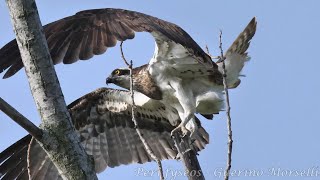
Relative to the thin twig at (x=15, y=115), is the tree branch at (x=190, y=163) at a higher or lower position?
lower

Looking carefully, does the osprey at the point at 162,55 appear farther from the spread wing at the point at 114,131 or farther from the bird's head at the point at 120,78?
the spread wing at the point at 114,131

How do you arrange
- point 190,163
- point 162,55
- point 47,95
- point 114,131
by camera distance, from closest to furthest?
point 47,95 < point 190,163 < point 162,55 < point 114,131

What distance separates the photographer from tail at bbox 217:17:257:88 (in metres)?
7.21

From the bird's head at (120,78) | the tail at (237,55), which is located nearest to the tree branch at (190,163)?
the tail at (237,55)

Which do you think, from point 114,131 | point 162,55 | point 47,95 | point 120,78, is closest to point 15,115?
point 47,95

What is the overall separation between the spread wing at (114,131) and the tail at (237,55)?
1015 mm

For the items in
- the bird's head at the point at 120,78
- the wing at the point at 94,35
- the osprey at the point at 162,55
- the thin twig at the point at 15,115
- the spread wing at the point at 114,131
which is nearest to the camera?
the thin twig at the point at 15,115

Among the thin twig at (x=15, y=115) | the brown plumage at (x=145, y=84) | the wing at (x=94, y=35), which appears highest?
the wing at (x=94, y=35)

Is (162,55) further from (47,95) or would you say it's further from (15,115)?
(15,115)

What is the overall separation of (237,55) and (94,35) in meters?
1.81

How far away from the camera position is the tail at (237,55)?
7.21 metres

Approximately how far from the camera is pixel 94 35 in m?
6.30

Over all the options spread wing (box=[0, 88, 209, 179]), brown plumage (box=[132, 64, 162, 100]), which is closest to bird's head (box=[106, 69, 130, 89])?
brown plumage (box=[132, 64, 162, 100])

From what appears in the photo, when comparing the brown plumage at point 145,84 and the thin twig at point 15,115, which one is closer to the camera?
the thin twig at point 15,115
